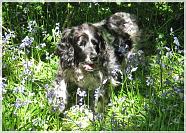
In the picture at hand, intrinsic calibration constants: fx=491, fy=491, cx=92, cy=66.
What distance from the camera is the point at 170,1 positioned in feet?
23.1

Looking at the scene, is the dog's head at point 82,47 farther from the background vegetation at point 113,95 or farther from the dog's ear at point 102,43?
the background vegetation at point 113,95

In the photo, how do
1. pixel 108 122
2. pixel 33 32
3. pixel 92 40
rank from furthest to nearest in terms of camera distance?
1. pixel 33 32
2. pixel 92 40
3. pixel 108 122

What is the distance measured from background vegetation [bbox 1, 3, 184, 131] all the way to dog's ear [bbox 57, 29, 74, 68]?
0.93 ft

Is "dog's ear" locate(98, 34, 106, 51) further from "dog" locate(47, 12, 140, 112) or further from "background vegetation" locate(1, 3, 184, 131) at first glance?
"background vegetation" locate(1, 3, 184, 131)

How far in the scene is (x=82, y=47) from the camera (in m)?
5.23

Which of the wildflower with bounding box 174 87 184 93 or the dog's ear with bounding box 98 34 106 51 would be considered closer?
the wildflower with bounding box 174 87 184 93

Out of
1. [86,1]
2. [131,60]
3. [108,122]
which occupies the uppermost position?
[86,1]

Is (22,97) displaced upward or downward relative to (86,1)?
downward

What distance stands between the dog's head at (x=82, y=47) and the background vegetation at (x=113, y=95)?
35 centimetres

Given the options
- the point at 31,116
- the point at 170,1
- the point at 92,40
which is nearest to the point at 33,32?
the point at 92,40

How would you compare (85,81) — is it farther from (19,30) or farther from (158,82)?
(19,30)

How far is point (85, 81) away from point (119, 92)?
0.41 m

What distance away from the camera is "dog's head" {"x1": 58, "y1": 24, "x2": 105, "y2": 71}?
513 cm

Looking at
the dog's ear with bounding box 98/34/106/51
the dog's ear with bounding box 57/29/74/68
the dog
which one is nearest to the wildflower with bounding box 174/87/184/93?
the dog
